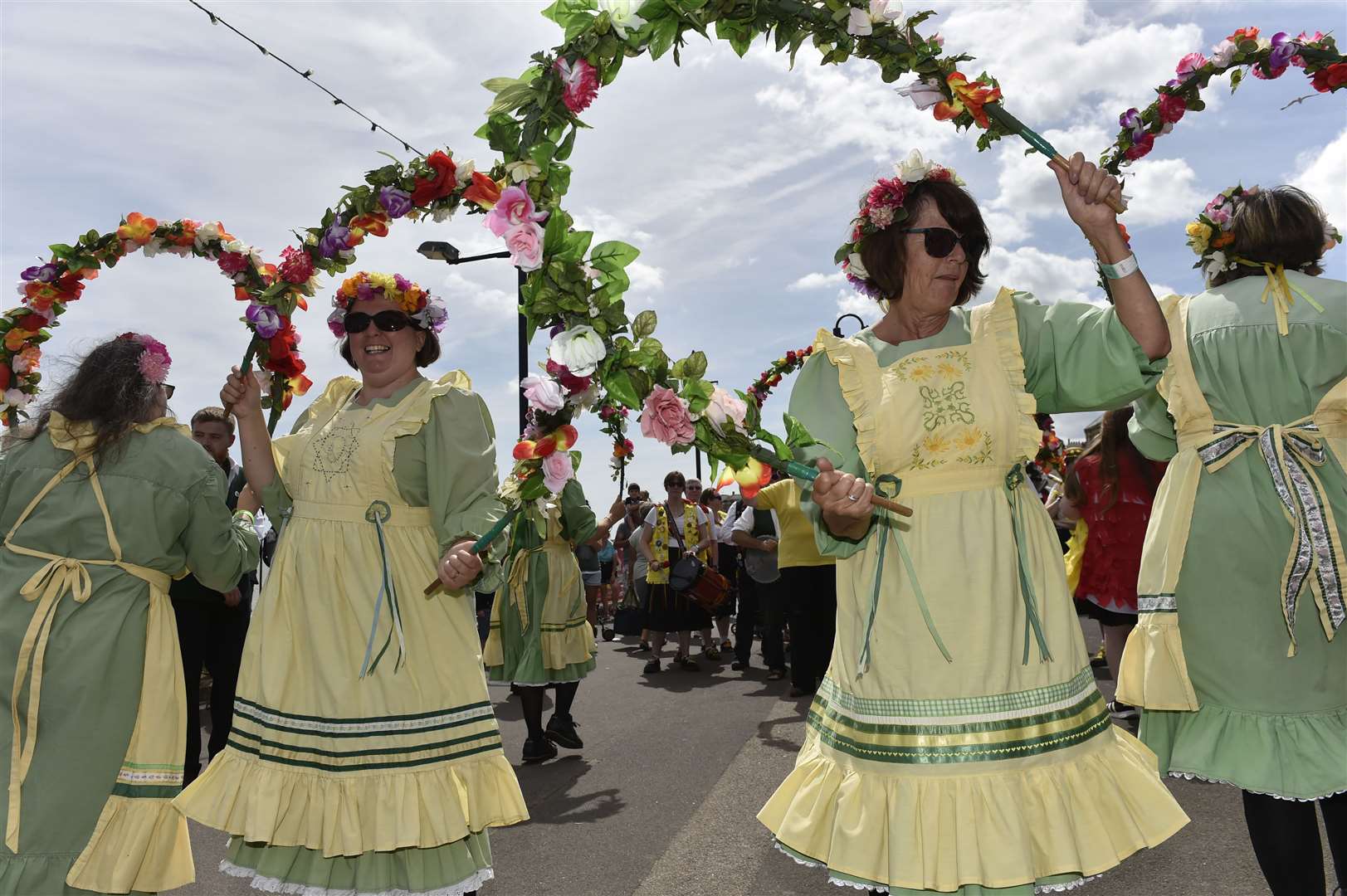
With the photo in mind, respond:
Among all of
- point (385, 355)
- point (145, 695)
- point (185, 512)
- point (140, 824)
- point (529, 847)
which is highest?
point (385, 355)

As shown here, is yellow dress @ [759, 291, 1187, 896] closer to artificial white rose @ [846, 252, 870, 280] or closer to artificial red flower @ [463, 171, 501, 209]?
artificial white rose @ [846, 252, 870, 280]

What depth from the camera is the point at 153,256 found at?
4867 mm

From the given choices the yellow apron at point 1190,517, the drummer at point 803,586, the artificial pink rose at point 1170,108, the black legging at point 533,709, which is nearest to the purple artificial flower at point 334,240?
the yellow apron at point 1190,517

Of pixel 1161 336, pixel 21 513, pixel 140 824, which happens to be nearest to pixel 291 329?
pixel 21 513

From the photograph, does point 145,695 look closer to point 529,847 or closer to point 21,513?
point 21,513

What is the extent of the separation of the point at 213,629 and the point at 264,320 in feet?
9.30

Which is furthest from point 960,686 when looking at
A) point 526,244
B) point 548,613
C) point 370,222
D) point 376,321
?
point 548,613

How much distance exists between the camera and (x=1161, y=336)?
8.20 ft

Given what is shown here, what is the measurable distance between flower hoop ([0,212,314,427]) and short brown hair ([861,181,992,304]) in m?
2.22

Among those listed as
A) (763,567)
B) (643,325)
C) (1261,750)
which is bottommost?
(1261,750)

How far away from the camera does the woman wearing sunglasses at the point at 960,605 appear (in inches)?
90.9

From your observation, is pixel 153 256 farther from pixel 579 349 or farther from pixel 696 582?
pixel 696 582

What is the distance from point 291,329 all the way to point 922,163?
2526mm

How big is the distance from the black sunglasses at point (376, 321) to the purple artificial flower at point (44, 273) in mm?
2384
